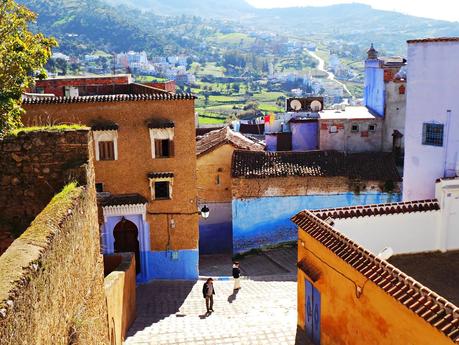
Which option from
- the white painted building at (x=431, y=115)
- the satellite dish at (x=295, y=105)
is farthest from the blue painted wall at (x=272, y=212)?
the satellite dish at (x=295, y=105)

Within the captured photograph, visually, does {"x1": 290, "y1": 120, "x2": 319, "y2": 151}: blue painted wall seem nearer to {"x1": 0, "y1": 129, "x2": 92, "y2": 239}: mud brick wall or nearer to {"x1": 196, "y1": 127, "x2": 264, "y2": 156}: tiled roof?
{"x1": 196, "y1": 127, "x2": 264, "y2": 156}: tiled roof

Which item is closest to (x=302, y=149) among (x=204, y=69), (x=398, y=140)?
(x=398, y=140)

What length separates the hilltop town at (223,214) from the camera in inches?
320

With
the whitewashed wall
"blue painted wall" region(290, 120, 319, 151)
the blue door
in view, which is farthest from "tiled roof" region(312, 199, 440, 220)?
"blue painted wall" region(290, 120, 319, 151)

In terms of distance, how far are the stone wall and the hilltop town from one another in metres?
0.02

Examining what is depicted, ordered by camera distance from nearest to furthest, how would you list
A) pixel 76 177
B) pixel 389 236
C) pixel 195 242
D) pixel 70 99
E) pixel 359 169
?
pixel 76 177 → pixel 389 236 → pixel 70 99 → pixel 195 242 → pixel 359 169

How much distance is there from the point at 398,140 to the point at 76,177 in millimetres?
24243

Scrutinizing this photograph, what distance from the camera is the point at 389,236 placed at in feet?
46.1

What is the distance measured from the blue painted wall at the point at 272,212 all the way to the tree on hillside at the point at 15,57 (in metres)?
15.2

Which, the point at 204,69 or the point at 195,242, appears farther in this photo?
the point at 204,69

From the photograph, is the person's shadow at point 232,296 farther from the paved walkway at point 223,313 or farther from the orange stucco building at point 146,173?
the orange stucco building at point 146,173

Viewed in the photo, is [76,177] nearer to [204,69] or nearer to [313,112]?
[313,112]

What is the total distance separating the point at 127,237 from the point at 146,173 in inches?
109

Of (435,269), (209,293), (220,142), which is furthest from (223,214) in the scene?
(435,269)
